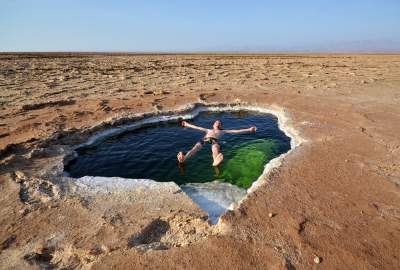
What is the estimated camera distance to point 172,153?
9.59 meters

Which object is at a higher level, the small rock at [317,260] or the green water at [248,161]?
the small rock at [317,260]

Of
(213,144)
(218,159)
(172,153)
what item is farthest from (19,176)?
(213,144)

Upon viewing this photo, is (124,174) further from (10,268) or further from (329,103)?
(329,103)

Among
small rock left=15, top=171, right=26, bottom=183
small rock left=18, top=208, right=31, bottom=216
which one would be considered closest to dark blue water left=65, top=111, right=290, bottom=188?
small rock left=15, top=171, right=26, bottom=183

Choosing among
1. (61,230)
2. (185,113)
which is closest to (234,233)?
(61,230)

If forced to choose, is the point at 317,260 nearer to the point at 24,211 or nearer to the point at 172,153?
the point at 24,211

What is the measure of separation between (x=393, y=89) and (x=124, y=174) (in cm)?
1512

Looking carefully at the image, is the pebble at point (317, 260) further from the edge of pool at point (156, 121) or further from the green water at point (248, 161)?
the green water at point (248, 161)

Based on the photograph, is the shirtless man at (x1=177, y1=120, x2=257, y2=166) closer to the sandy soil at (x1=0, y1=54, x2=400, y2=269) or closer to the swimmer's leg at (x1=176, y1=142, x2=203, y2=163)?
the swimmer's leg at (x1=176, y1=142, x2=203, y2=163)

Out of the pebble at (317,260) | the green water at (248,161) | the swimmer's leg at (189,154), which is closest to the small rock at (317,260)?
the pebble at (317,260)

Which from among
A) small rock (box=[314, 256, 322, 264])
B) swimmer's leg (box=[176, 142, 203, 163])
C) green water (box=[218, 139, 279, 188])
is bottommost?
Answer: green water (box=[218, 139, 279, 188])

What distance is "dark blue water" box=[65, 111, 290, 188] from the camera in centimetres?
827

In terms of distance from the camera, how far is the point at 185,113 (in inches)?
499

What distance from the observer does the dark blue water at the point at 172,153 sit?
27.1ft
